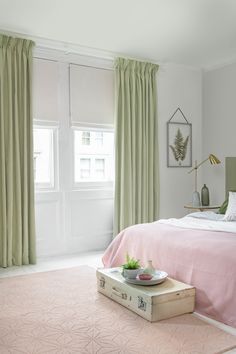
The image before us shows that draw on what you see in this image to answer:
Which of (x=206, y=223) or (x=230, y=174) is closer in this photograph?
(x=206, y=223)

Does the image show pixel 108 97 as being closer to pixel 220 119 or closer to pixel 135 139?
pixel 135 139

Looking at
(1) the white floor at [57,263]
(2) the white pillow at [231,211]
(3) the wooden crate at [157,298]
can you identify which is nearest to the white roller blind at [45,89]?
(1) the white floor at [57,263]

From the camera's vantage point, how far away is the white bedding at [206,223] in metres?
3.32

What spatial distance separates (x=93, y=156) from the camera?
202 inches

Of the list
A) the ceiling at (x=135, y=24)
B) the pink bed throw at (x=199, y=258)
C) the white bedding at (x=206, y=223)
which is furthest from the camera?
Result: the ceiling at (x=135, y=24)

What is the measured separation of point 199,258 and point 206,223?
2.66ft

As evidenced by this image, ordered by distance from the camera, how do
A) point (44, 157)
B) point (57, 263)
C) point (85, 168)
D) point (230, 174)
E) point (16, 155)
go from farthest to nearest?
point (230, 174) < point (85, 168) < point (44, 157) < point (57, 263) < point (16, 155)

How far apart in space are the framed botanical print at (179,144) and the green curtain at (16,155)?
212 centimetres

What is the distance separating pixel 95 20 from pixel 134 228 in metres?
2.18

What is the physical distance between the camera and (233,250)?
2.69 meters

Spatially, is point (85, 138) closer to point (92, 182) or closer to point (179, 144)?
point (92, 182)

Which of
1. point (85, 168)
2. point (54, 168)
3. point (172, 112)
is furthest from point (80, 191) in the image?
point (172, 112)

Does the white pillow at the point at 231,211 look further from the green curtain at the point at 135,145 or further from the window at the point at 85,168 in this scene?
the window at the point at 85,168

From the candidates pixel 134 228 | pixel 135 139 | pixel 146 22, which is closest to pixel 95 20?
pixel 146 22
